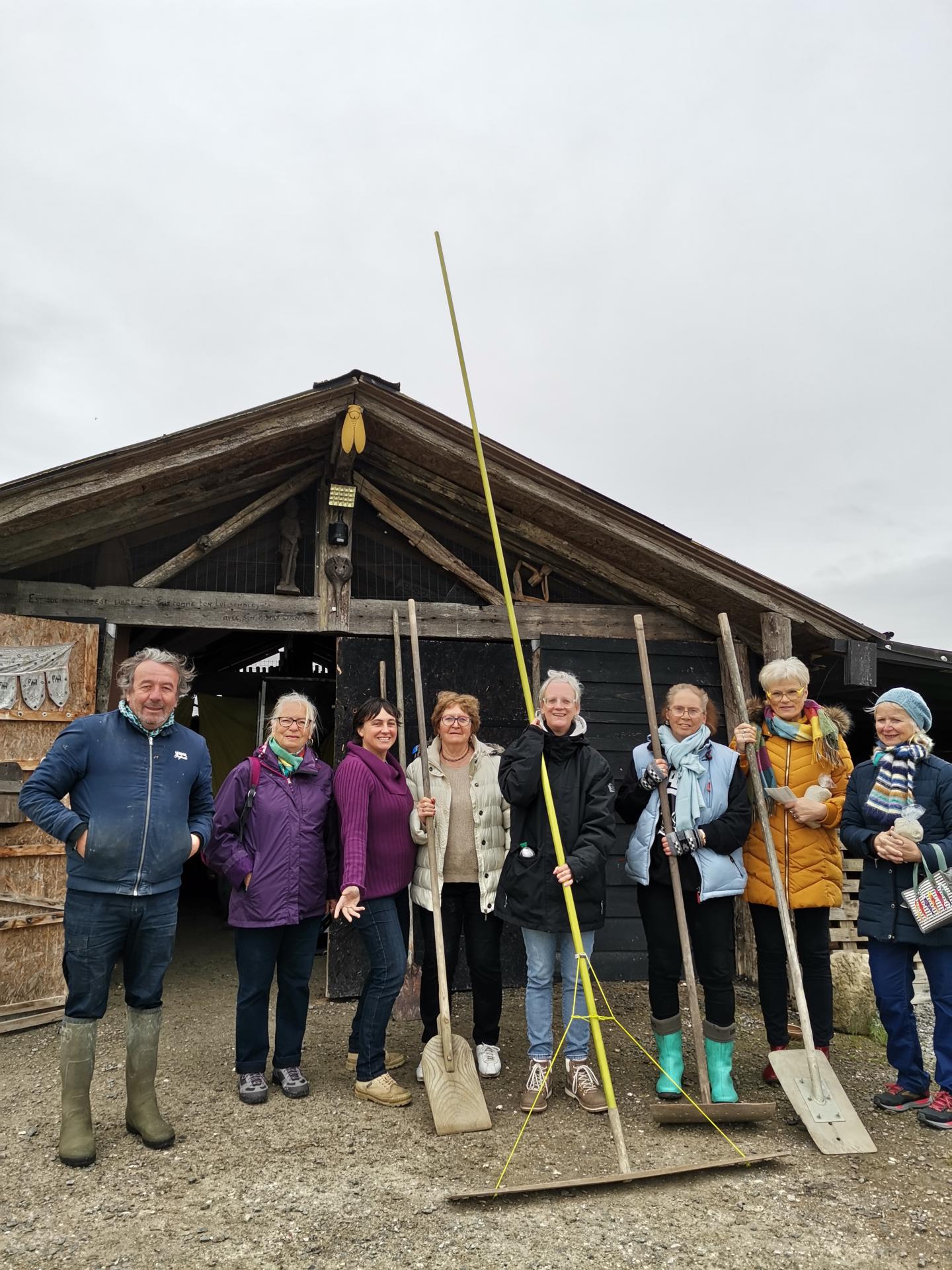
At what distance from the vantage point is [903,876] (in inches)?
131

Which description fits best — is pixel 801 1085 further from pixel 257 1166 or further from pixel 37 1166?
pixel 37 1166

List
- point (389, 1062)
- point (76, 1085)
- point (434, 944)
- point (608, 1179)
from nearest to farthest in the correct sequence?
point (608, 1179) < point (76, 1085) < point (434, 944) < point (389, 1062)

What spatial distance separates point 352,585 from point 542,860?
2660mm

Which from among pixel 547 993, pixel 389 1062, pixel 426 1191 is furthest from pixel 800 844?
pixel 389 1062

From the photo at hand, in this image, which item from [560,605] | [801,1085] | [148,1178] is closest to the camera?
[148,1178]

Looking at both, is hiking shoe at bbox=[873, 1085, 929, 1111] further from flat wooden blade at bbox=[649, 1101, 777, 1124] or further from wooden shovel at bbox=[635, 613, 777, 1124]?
flat wooden blade at bbox=[649, 1101, 777, 1124]

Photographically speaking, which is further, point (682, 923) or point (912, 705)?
point (912, 705)

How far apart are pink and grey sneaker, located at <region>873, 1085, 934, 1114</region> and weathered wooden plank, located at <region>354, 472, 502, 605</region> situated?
348 centimetres

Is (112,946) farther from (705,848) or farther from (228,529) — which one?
(228,529)

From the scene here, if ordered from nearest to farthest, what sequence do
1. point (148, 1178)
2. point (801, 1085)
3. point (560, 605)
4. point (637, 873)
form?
1. point (148, 1178)
2. point (801, 1085)
3. point (637, 873)
4. point (560, 605)

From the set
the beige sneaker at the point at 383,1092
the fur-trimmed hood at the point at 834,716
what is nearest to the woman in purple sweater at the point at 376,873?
the beige sneaker at the point at 383,1092

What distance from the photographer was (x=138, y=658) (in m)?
3.20

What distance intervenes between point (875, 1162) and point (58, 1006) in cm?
411

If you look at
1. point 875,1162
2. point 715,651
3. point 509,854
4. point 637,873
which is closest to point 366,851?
point 509,854
